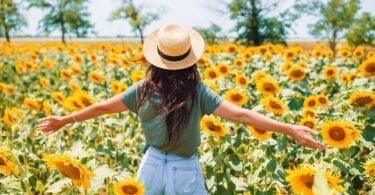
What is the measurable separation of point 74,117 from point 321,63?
6860 millimetres

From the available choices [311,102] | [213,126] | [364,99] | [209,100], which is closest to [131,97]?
[209,100]

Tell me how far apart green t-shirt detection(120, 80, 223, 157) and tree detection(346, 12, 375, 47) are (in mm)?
21494

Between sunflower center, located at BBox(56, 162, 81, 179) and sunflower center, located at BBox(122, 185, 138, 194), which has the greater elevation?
sunflower center, located at BBox(56, 162, 81, 179)

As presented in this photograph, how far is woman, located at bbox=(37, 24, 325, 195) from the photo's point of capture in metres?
2.52

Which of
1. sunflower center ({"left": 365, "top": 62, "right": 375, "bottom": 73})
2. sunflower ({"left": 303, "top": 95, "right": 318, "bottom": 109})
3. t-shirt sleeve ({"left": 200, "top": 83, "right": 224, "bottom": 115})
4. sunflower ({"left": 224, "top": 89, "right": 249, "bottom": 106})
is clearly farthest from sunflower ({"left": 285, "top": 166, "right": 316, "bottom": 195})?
sunflower center ({"left": 365, "top": 62, "right": 375, "bottom": 73})

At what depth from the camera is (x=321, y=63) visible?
888cm

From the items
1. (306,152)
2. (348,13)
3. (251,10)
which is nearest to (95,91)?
(306,152)

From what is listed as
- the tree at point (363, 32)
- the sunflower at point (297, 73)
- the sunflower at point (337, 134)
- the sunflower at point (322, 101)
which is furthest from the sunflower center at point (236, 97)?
the tree at point (363, 32)

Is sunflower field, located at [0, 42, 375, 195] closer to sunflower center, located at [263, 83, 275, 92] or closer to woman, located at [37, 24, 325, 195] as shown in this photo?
sunflower center, located at [263, 83, 275, 92]

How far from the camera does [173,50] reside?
2551mm

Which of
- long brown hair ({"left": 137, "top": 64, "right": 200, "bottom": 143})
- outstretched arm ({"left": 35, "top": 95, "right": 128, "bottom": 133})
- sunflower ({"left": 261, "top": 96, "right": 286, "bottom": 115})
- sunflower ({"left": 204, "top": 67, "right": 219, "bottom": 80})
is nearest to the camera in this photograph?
long brown hair ({"left": 137, "top": 64, "right": 200, "bottom": 143})

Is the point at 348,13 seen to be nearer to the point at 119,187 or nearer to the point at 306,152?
the point at 306,152

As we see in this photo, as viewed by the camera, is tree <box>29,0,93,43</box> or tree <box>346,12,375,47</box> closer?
tree <box>346,12,375,47</box>

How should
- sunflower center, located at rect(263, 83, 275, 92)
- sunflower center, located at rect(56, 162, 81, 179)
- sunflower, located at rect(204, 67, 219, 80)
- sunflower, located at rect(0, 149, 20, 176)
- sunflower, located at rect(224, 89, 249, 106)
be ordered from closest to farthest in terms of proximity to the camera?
sunflower center, located at rect(56, 162, 81, 179) < sunflower, located at rect(0, 149, 20, 176) < sunflower, located at rect(224, 89, 249, 106) < sunflower center, located at rect(263, 83, 275, 92) < sunflower, located at rect(204, 67, 219, 80)
